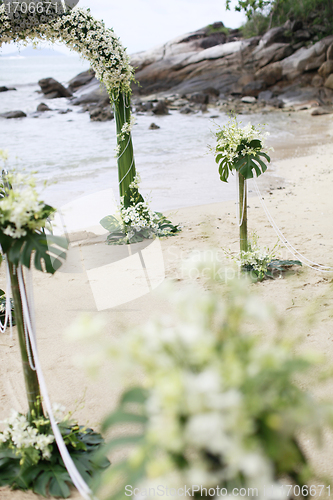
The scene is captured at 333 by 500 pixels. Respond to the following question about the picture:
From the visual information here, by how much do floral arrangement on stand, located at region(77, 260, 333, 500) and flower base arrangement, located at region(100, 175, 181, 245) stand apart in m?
5.10

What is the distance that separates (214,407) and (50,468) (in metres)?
1.90

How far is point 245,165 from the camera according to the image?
4535mm

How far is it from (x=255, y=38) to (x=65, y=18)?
2805 cm

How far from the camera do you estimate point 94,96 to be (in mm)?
31766

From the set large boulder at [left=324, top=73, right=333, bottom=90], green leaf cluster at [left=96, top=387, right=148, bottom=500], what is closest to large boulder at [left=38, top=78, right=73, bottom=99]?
large boulder at [left=324, top=73, right=333, bottom=90]

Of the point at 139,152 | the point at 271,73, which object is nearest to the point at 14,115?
the point at 139,152

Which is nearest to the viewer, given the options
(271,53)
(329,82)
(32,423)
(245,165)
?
(32,423)

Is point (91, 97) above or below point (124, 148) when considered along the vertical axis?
above

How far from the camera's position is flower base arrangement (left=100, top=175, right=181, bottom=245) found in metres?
6.36

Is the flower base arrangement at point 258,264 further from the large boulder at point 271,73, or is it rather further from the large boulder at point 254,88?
the large boulder at point 271,73

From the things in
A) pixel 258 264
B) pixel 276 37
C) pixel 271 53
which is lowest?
pixel 258 264

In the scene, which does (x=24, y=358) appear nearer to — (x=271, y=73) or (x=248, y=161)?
(x=248, y=161)

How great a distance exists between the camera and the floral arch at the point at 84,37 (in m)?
5.10

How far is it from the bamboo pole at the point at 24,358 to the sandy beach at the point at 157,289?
1.15 ft
